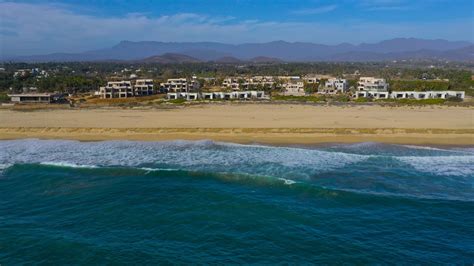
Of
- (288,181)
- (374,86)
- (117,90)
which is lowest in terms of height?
(288,181)

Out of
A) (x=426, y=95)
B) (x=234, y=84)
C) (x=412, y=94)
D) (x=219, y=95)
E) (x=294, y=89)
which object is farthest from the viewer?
(x=234, y=84)

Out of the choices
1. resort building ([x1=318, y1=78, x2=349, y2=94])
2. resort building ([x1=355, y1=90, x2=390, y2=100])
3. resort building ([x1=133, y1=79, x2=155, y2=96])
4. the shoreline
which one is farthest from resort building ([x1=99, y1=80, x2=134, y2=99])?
resort building ([x1=355, y1=90, x2=390, y2=100])

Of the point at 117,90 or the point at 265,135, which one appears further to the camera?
the point at 117,90

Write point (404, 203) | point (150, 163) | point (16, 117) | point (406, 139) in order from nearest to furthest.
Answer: point (404, 203), point (150, 163), point (406, 139), point (16, 117)

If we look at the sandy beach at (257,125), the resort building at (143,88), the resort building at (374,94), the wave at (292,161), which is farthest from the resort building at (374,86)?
the wave at (292,161)

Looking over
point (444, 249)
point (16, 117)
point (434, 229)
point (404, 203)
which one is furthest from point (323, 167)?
point (16, 117)

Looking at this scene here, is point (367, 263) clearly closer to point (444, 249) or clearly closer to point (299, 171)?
point (444, 249)

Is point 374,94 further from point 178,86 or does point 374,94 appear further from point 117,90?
point 117,90

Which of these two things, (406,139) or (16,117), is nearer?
(406,139)

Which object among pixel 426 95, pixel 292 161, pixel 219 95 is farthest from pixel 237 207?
pixel 426 95
